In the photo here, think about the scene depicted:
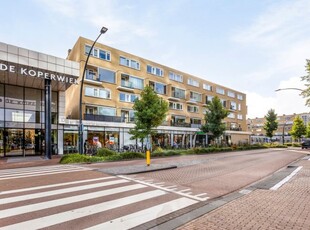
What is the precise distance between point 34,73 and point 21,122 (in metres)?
5.67

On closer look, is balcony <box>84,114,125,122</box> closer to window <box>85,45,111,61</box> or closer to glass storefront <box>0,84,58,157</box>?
glass storefront <box>0,84,58,157</box>

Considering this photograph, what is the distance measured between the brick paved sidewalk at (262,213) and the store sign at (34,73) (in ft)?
54.4

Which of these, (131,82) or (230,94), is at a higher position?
(230,94)

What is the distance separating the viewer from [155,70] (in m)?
38.4

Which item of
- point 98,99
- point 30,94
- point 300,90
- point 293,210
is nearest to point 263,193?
point 293,210

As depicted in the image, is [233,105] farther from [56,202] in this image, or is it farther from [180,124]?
[56,202]

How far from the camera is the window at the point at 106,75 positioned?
2969cm

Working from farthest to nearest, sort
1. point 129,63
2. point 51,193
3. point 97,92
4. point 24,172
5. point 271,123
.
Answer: point 271,123
point 129,63
point 97,92
point 24,172
point 51,193

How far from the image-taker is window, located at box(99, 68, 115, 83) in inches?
1169

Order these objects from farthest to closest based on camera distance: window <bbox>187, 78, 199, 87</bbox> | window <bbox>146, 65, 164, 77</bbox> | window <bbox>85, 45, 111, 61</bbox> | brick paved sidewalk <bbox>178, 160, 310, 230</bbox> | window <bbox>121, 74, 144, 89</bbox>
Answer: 1. window <bbox>187, 78, 199, 87</bbox>
2. window <bbox>146, 65, 164, 77</bbox>
3. window <bbox>121, 74, 144, 89</bbox>
4. window <bbox>85, 45, 111, 61</bbox>
5. brick paved sidewalk <bbox>178, 160, 310, 230</bbox>

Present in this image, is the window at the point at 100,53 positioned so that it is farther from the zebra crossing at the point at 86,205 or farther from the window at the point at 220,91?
the window at the point at 220,91

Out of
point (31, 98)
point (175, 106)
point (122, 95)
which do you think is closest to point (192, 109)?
point (175, 106)

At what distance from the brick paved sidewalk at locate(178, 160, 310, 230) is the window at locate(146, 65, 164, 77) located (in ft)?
103

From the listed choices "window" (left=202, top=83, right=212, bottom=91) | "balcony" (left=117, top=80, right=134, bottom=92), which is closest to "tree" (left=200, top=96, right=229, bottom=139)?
"balcony" (left=117, top=80, right=134, bottom=92)
